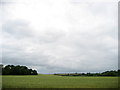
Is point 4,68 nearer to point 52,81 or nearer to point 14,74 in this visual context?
point 14,74

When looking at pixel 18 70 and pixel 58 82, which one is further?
pixel 18 70

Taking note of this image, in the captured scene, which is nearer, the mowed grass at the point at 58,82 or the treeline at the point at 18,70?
the mowed grass at the point at 58,82

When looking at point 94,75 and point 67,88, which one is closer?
point 67,88

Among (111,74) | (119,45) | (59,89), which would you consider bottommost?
(59,89)

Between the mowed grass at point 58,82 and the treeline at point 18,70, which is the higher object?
the treeline at point 18,70

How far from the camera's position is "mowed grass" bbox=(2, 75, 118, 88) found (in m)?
5.21

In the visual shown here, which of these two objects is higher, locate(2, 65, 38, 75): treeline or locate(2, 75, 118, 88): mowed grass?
locate(2, 65, 38, 75): treeline

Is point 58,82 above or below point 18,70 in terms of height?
below

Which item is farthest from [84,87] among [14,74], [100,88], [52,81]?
[14,74]

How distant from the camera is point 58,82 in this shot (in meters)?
5.41

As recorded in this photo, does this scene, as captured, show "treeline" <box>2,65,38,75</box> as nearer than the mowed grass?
No

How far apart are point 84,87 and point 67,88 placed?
50 centimetres

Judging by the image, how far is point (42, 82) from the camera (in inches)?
213

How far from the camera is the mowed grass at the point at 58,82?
5.21m
